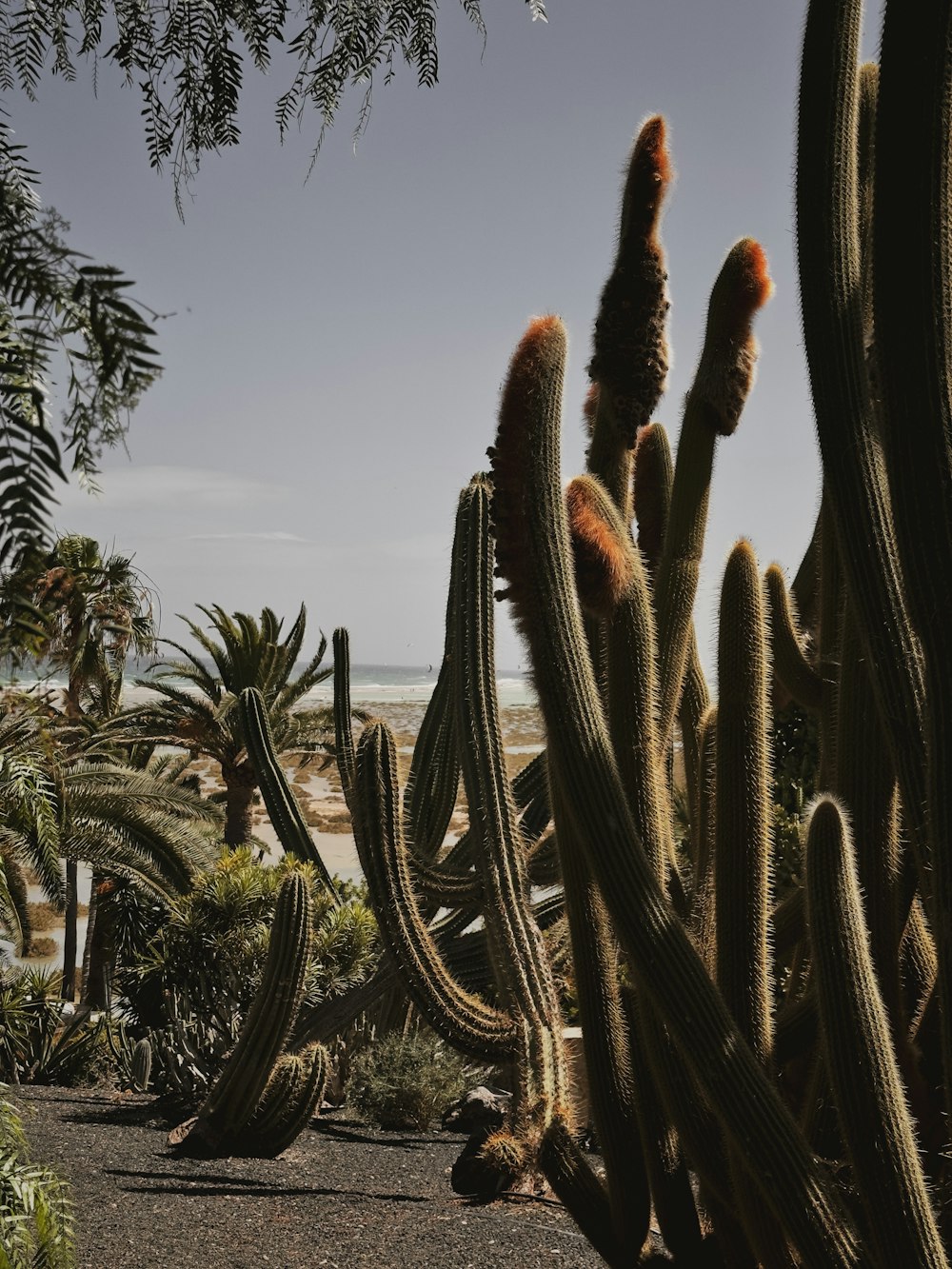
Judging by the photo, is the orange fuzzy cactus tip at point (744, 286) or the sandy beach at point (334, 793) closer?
the orange fuzzy cactus tip at point (744, 286)

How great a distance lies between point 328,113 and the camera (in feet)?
8.53

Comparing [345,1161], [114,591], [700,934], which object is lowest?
[345,1161]

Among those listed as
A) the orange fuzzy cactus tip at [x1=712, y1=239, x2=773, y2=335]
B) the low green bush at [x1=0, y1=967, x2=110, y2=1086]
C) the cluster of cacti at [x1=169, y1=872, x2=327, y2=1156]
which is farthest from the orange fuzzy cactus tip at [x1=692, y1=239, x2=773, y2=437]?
the low green bush at [x1=0, y1=967, x2=110, y2=1086]

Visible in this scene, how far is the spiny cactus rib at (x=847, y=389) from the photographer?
2732 mm

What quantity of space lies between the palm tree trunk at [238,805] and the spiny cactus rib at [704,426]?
13897 millimetres

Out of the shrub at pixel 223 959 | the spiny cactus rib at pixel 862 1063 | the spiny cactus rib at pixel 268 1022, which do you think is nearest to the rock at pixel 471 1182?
the spiny cactus rib at pixel 268 1022

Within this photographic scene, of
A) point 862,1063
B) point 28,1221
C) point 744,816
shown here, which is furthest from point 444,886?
point 862,1063

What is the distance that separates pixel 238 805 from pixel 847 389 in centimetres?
1568

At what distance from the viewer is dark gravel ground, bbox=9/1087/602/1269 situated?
5.69 metres

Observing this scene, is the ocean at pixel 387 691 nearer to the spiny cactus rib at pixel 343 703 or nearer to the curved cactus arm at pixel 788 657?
the spiny cactus rib at pixel 343 703

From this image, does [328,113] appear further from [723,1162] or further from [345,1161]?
[345,1161]

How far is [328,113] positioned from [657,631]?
2.06 m

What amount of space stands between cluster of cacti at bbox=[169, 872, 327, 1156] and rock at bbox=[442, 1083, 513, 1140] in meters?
1.76

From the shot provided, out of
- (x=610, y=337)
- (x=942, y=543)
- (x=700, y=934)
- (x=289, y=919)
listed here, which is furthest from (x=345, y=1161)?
(x=942, y=543)
